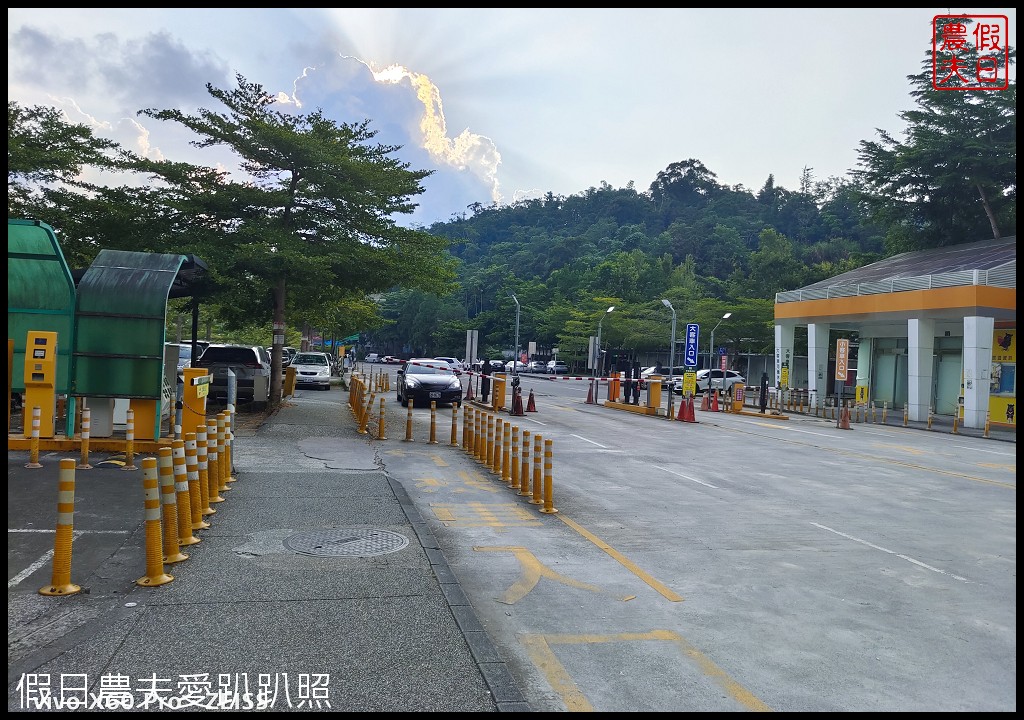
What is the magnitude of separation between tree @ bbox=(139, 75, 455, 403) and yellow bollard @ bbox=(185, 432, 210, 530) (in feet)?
36.7

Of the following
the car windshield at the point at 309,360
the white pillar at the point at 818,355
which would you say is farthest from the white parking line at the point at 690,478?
the white pillar at the point at 818,355

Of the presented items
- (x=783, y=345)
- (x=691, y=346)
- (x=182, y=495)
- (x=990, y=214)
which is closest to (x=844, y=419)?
(x=691, y=346)

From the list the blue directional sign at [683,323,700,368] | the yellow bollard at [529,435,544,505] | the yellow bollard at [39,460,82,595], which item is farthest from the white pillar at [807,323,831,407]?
the yellow bollard at [39,460,82,595]

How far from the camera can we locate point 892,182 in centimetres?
4875

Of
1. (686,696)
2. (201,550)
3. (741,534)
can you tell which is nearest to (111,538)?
(201,550)

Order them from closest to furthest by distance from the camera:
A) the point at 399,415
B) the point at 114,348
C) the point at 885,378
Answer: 1. the point at 114,348
2. the point at 399,415
3. the point at 885,378

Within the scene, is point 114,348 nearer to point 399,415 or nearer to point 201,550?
point 201,550

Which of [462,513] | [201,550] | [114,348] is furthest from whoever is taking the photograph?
[114,348]

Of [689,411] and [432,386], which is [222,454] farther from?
[689,411]

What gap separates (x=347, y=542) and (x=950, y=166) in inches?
1938

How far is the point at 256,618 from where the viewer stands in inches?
214

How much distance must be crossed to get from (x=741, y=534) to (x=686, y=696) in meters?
4.56

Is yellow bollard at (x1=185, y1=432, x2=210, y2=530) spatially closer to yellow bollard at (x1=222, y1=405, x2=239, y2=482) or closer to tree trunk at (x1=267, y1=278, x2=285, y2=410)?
yellow bollard at (x1=222, y1=405, x2=239, y2=482)

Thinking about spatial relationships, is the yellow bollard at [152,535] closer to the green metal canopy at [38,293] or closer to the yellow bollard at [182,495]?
the yellow bollard at [182,495]
